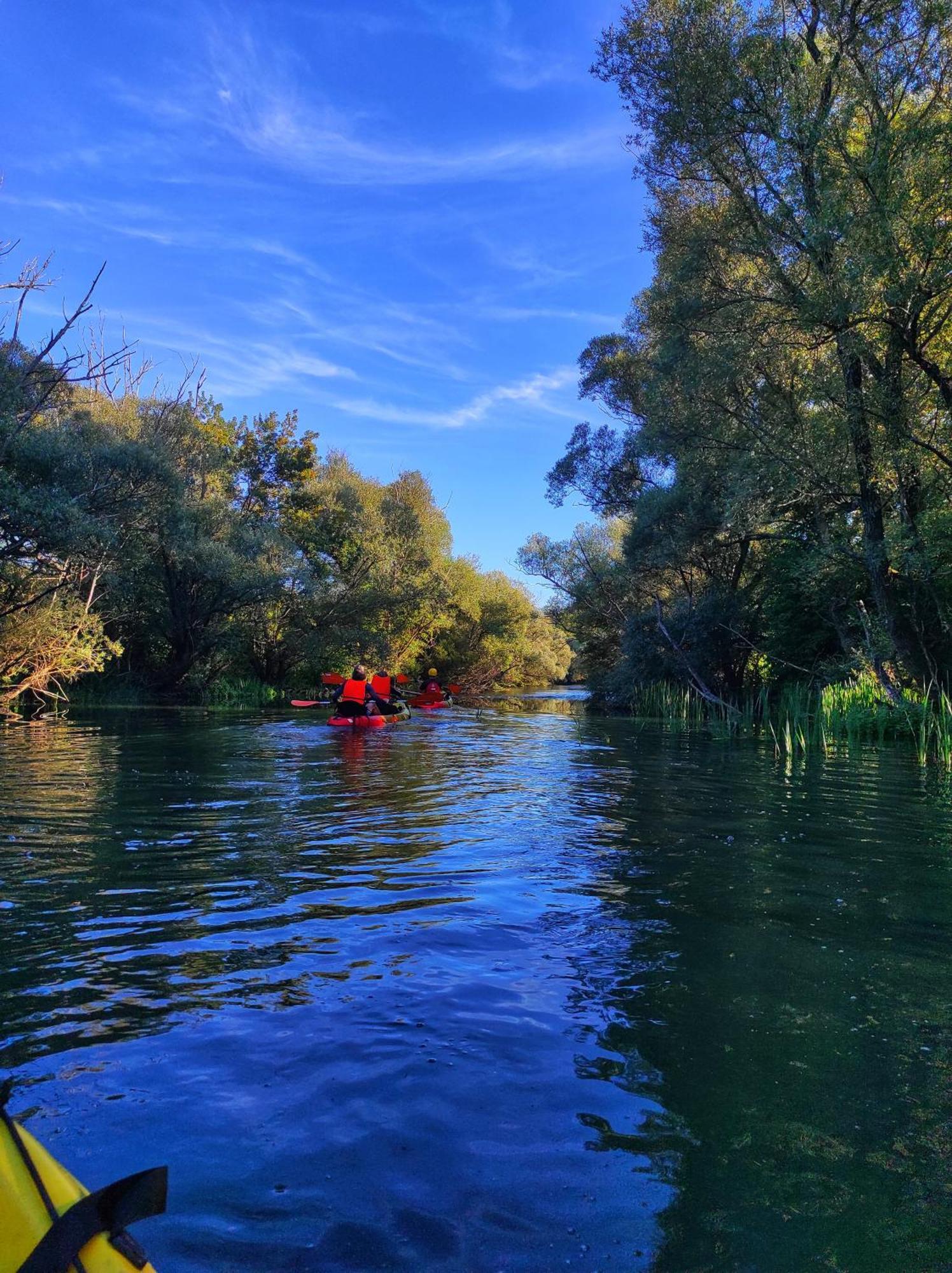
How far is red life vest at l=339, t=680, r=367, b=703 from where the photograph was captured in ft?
59.8

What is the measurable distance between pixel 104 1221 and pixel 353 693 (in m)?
17.1

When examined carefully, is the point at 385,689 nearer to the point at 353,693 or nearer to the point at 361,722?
the point at 353,693

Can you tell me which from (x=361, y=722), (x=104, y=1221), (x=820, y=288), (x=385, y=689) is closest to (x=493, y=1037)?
(x=104, y=1221)

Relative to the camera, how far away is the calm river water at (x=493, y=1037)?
7.29 feet

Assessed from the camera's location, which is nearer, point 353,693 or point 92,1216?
point 92,1216

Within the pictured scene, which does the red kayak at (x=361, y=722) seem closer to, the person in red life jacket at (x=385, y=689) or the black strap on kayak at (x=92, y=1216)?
the person in red life jacket at (x=385, y=689)

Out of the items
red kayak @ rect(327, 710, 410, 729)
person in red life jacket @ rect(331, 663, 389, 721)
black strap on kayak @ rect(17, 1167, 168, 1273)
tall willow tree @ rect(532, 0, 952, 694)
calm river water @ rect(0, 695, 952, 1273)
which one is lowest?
calm river water @ rect(0, 695, 952, 1273)

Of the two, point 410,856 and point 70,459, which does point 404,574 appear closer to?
point 70,459

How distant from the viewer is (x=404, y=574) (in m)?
37.5

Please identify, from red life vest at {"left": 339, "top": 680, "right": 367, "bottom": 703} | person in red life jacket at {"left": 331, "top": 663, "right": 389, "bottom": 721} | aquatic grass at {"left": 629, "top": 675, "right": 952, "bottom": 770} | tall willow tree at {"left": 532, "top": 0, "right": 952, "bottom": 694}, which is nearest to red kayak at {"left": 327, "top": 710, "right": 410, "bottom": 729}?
person in red life jacket at {"left": 331, "top": 663, "right": 389, "bottom": 721}

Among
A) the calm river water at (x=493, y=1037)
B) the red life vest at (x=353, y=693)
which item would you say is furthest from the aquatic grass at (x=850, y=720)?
the red life vest at (x=353, y=693)

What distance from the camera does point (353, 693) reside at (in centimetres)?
1823

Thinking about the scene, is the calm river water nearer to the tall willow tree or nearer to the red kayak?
the tall willow tree

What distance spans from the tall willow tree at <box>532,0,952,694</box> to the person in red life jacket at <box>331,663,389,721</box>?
8719 mm
